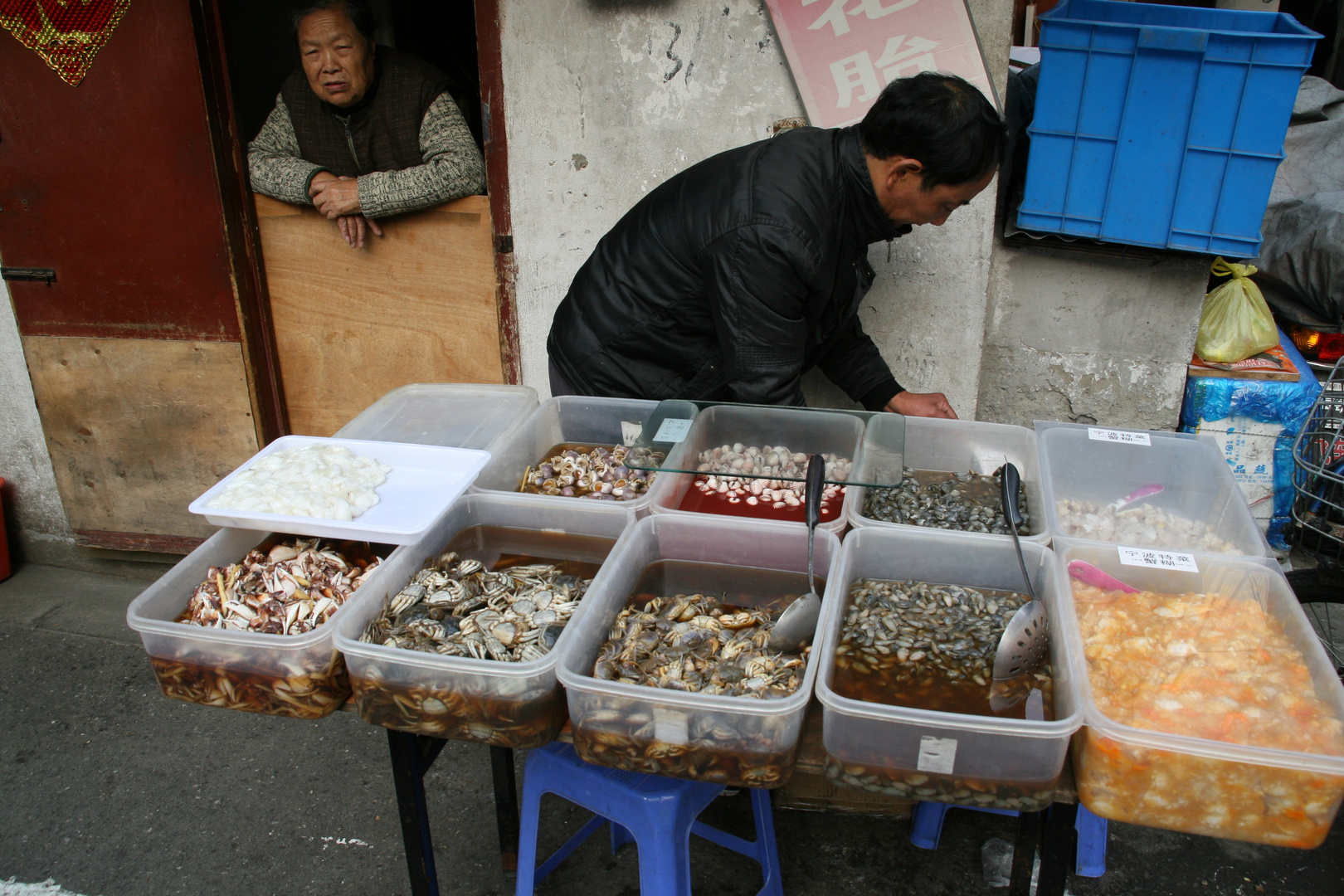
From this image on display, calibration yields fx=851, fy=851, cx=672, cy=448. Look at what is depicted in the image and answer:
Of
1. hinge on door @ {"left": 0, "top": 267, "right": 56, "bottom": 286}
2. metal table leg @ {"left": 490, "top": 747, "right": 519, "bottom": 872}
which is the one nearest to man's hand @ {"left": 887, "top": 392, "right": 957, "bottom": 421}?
metal table leg @ {"left": 490, "top": 747, "right": 519, "bottom": 872}

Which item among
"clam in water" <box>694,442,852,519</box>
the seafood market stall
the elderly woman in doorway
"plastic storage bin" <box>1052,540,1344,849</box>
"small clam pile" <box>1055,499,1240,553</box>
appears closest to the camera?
"plastic storage bin" <box>1052,540,1344,849</box>

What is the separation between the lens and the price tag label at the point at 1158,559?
161cm

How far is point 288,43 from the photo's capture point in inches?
170

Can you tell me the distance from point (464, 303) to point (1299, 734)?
293 centimetres

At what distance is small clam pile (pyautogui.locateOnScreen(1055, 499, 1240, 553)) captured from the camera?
1.84m

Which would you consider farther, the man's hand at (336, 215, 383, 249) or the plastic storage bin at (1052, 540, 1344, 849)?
the man's hand at (336, 215, 383, 249)

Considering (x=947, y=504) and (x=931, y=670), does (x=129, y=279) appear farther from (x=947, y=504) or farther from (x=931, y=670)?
(x=931, y=670)

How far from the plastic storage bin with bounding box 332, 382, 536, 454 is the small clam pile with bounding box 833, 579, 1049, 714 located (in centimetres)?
109

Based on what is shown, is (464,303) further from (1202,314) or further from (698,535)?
(1202,314)

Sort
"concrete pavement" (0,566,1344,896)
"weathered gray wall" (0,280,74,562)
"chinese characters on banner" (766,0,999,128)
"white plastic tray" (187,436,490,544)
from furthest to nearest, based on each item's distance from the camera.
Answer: "weathered gray wall" (0,280,74,562)
"chinese characters on banner" (766,0,999,128)
"concrete pavement" (0,566,1344,896)
"white plastic tray" (187,436,490,544)

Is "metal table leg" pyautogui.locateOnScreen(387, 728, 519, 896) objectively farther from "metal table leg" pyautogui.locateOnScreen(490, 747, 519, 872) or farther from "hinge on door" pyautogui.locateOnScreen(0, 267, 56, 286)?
"hinge on door" pyautogui.locateOnScreen(0, 267, 56, 286)

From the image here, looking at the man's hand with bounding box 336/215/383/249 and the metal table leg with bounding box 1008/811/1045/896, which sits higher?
the man's hand with bounding box 336/215/383/249

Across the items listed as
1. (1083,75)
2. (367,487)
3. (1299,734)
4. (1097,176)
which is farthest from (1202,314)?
(367,487)

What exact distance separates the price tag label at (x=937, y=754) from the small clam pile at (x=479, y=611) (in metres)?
0.63
